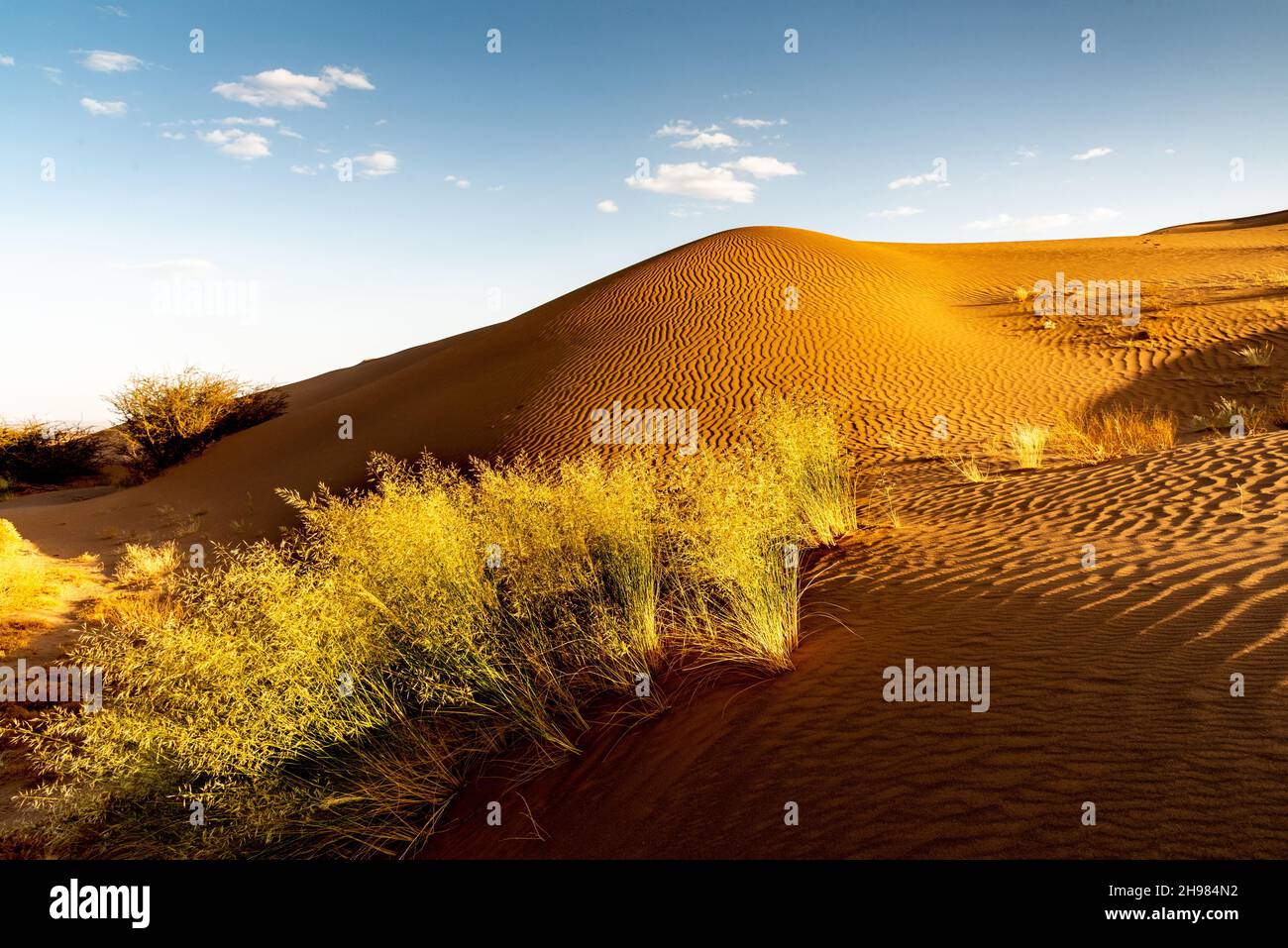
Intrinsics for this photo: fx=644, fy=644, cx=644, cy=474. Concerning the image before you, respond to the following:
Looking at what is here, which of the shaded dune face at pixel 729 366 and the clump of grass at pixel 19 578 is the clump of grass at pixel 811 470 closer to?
the shaded dune face at pixel 729 366

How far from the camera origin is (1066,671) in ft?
10.6

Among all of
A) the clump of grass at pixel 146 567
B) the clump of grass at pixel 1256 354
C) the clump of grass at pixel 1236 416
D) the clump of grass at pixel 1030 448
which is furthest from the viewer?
the clump of grass at pixel 1256 354

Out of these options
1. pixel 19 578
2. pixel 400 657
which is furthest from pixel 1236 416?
pixel 19 578

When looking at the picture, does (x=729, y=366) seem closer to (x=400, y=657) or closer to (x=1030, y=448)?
(x=1030, y=448)

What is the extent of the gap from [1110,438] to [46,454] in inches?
1234

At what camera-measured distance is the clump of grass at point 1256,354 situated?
1453cm

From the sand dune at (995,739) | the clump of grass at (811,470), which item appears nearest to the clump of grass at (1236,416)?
the sand dune at (995,739)

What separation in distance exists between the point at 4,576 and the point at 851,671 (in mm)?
10926

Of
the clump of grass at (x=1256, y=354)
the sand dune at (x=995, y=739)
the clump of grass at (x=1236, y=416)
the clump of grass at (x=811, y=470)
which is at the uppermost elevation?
the clump of grass at (x=1256, y=354)

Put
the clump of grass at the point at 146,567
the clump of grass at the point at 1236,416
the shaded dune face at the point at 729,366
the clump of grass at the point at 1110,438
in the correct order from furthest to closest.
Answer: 1. the shaded dune face at the point at 729,366
2. the clump of grass at the point at 1236,416
3. the clump of grass at the point at 146,567
4. the clump of grass at the point at 1110,438

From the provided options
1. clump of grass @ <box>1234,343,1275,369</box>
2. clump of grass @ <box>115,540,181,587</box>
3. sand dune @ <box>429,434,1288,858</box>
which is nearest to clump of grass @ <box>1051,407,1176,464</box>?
sand dune @ <box>429,434,1288,858</box>

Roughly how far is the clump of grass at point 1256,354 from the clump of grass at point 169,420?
28965mm

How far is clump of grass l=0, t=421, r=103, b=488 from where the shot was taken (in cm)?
2212

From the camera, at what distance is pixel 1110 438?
1033 cm
